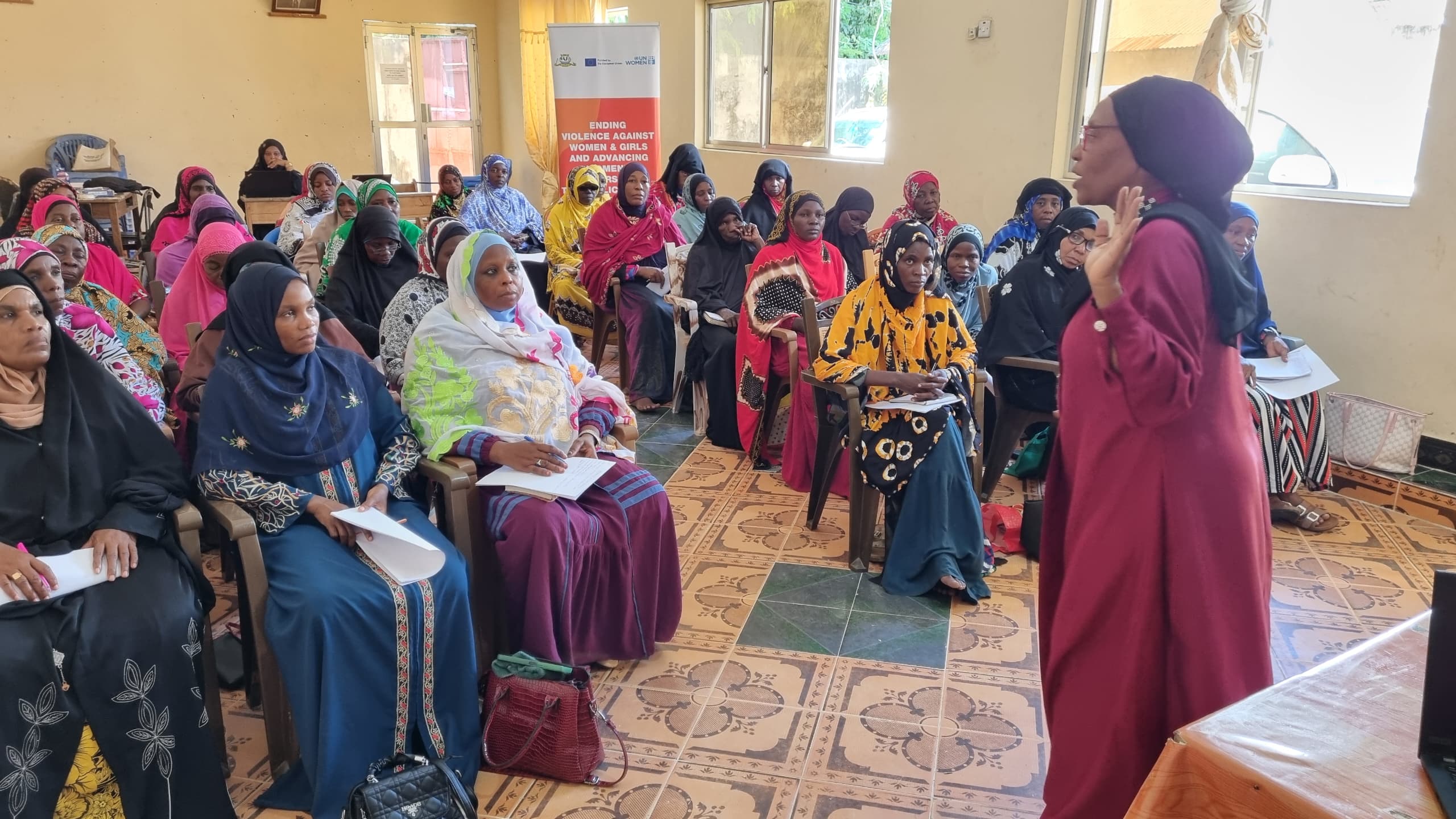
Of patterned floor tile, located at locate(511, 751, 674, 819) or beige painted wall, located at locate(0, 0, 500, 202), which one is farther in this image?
beige painted wall, located at locate(0, 0, 500, 202)

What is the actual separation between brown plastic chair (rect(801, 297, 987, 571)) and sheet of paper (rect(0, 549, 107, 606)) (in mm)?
2217

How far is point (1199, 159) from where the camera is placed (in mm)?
1573

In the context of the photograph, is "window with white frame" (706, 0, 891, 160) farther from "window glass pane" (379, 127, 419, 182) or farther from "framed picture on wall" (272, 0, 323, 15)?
"framed picture on wall" (272, 0, 323, 15)

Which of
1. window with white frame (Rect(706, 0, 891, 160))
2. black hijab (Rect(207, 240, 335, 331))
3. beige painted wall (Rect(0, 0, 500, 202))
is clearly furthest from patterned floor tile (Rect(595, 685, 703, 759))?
beige painted wall (Rect(0, 0, 500, 202))

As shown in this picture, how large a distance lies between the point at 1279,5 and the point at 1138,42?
0.81 m

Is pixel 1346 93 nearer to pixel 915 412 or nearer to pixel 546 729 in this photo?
pixel 915 412

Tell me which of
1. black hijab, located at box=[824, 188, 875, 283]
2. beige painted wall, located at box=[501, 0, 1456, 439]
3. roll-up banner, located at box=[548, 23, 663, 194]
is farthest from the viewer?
roll-up banner, located at box=[548, 23, 663, 194]

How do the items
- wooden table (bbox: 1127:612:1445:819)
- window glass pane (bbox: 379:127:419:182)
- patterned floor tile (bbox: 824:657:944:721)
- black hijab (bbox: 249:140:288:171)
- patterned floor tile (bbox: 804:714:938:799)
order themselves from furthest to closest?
window glass pane (bbox: 379:127:419:182), black hijab (bbox: 249:140:288:171), patterned floor tile (bbox: 824:657:944:721), patterned floor tile (bbox: 804:714:938:799), wooden table (bbox: 1127:612:1445:819)

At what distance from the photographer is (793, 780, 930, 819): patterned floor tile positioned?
220 centimetres

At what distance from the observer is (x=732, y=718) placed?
256cm

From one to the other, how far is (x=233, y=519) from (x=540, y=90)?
9.62 m

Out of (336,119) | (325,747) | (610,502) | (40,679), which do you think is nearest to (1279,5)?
(610,502)

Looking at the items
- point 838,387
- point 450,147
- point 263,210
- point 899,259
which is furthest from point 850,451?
point 450,147

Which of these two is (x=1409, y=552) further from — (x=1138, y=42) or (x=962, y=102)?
(x=962, y=102)
